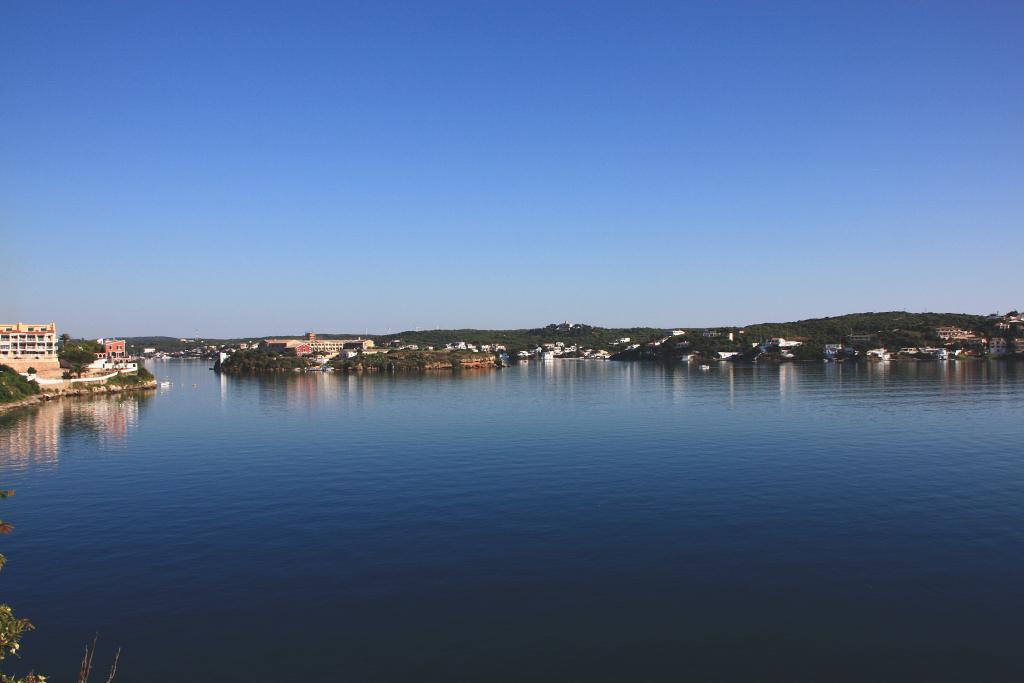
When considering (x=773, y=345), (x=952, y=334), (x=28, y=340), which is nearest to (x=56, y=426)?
(x=28, y=340)

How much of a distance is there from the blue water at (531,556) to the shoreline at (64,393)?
916 inches

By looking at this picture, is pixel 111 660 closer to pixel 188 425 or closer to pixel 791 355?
pixel 188 425

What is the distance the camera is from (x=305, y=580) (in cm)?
1448

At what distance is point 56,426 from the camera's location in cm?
4181

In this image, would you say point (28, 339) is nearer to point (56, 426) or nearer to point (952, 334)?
point (56, 426)

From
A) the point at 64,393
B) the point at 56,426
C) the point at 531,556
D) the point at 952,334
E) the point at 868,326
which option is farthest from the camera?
the point at 868,326

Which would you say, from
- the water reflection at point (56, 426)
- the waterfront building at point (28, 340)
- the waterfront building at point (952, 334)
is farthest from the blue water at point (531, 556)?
the waterfront building at point (952, 334)

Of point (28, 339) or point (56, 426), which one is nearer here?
point (56, 426)

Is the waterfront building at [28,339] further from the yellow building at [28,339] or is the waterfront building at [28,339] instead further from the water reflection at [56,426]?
the water reflection at [56,426]

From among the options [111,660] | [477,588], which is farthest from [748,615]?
[111,660]

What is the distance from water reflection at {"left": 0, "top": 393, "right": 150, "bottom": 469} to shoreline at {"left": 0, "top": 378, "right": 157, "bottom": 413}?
2.95 feet

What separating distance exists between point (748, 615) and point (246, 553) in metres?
11.6

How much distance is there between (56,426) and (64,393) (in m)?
27.1

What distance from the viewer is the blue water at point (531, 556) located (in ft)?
36.9
